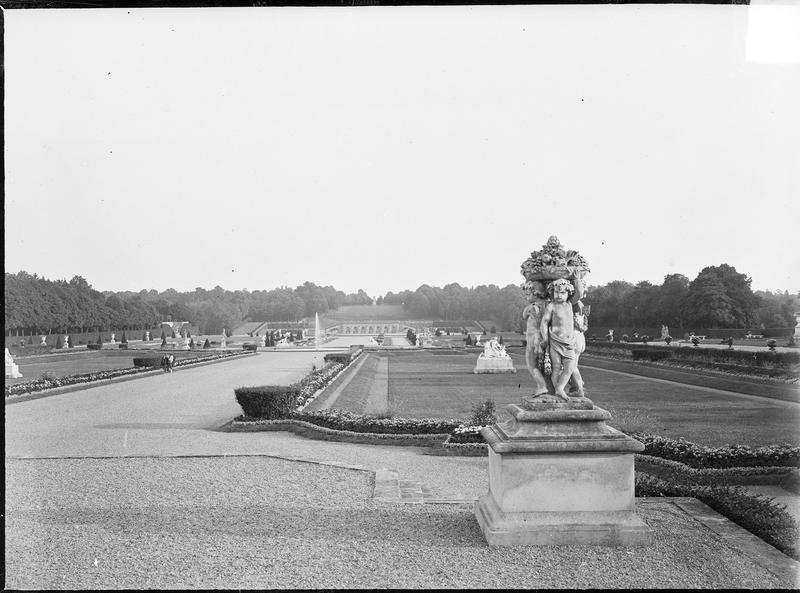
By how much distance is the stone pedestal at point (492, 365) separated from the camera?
2928 centimetres

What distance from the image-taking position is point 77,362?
119 ft

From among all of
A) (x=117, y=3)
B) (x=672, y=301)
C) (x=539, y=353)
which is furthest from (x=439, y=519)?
(x=672, y=301)

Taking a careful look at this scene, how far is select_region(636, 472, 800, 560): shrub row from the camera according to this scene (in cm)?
675

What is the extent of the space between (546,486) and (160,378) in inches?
937

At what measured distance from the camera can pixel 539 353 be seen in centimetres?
688

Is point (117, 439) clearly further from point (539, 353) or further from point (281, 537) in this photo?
point (539, 353)

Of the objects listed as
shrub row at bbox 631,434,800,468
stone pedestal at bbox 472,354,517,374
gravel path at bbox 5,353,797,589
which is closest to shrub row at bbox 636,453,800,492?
shrub row at bbox 631,434,800,468

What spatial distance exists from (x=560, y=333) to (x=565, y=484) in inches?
56.3

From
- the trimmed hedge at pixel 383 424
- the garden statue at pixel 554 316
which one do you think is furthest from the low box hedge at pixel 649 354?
the garden statue at pixel 554 316

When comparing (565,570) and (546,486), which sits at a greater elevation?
(546,486)

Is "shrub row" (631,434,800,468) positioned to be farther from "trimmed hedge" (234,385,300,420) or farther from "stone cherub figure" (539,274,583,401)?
"trimmed hedge" (234,385,300,420)

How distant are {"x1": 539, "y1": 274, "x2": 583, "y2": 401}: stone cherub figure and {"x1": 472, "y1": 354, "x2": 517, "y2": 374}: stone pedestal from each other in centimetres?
2255

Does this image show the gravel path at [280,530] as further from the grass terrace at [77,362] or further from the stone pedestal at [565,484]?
the grass terrace at [77,362]

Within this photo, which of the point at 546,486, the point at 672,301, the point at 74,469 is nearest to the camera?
the point at 546,486
